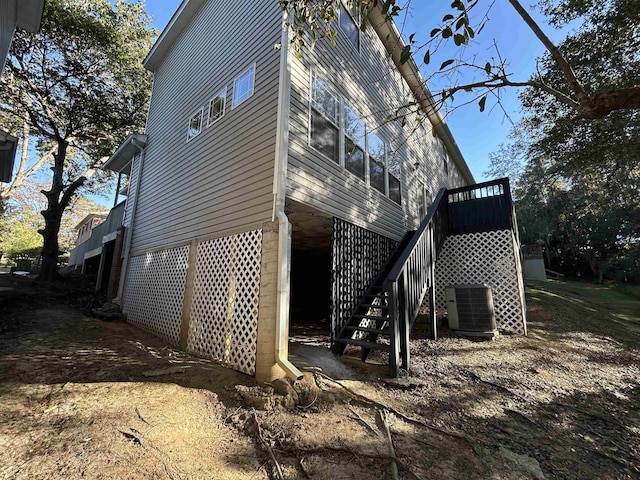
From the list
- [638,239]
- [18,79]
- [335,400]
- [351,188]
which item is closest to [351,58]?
[351,188]

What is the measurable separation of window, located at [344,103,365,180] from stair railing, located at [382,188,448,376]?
1891mm

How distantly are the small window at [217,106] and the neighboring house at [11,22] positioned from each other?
3.32 metres

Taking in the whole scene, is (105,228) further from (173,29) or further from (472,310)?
(472,310)

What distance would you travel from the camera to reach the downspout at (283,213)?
3.93 metres

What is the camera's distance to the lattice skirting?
5273mm

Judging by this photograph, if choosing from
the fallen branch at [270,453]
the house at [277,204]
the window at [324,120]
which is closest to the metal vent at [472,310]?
the house at [277,204]

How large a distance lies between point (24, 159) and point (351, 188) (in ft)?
68.9

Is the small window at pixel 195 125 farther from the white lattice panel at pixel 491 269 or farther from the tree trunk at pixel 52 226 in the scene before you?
the tree trunk at pixel 52 226

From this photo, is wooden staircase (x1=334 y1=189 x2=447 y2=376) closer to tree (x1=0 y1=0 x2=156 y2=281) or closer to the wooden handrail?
the wooden handrail

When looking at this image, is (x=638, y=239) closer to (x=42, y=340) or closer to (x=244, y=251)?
(x=244, y=251)

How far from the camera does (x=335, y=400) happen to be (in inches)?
131

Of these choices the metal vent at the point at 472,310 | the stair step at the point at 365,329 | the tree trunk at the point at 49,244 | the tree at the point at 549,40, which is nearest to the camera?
the tree at the point at 549,40

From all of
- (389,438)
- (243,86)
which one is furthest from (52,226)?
(389,438)

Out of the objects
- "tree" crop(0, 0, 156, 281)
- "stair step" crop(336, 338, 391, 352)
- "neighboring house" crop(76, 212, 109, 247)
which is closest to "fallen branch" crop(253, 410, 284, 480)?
"stair step" crop(336, 338, 391, 352)
